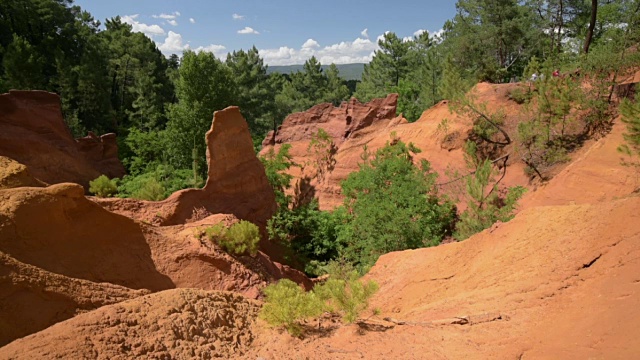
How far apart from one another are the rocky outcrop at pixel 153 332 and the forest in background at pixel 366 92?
8.12 metres

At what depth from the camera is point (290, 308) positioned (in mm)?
5262

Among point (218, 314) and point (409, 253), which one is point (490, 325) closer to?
point (218, 314)

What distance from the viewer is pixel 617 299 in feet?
14.5

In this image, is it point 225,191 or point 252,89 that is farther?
point 252,89

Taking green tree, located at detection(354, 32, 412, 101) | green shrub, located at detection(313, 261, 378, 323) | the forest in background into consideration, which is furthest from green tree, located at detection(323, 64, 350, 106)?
green shrub, located at detection(313, 261, 378, 323)

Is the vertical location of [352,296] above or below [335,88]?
below

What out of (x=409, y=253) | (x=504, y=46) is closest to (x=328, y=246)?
(x=409, y=253)

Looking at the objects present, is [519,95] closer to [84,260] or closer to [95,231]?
[95,231]

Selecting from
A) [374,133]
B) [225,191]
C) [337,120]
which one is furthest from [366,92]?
[225,191]

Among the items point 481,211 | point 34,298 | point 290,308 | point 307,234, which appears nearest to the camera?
point 34,298

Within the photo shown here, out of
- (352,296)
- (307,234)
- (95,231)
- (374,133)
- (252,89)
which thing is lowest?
(307,234)

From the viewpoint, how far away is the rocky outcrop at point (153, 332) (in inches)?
151

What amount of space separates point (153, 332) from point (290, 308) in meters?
1.71

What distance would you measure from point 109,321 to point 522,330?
15.8 feet
